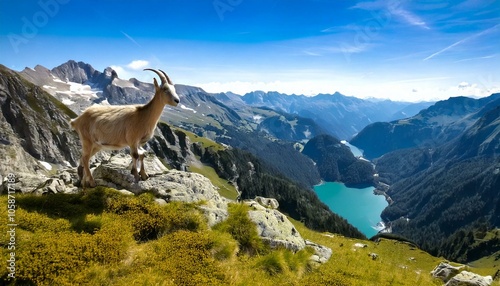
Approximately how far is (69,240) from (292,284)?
7767 mm

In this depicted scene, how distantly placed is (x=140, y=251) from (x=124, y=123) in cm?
611

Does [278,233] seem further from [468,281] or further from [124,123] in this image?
[124,123]

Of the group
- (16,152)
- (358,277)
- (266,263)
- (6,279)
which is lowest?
(16,152)

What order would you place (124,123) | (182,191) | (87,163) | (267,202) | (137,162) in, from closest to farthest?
(124,123) < (87,163) < (137,162) < (182,191) < (267,202)

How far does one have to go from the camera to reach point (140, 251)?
33.0 feet

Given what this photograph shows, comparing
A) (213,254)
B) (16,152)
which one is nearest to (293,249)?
(213,254)

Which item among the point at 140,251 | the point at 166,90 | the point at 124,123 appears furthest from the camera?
the point at 124,123

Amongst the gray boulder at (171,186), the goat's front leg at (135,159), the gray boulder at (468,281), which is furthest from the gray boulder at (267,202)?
the gray boulder at (468,281)

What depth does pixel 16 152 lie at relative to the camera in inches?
4624

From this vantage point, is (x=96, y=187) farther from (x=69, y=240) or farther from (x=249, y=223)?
(x=249, y=223)

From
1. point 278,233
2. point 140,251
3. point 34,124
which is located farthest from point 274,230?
point 34,124

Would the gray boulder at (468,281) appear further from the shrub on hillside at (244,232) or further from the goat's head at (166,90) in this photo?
the goat's head at (166,90)

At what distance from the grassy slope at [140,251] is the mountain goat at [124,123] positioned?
2.34 m

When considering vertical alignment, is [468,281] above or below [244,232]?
below
